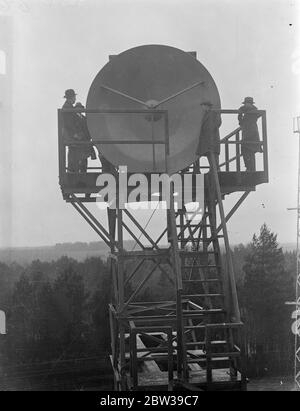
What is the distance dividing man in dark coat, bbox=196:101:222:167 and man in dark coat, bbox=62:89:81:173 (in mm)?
2452

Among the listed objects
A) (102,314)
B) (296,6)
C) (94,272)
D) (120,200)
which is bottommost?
(102,314)

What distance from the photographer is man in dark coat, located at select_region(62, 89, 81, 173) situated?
30.7 ft

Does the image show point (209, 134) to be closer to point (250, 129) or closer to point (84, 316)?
point (250, 129)

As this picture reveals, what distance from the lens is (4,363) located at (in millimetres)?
44219

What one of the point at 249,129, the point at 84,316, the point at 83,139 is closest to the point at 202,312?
the point at 249,129

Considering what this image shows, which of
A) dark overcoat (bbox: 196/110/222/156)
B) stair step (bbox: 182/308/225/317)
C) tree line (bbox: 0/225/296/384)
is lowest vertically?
tree line (bbox: 0/225/296/384)

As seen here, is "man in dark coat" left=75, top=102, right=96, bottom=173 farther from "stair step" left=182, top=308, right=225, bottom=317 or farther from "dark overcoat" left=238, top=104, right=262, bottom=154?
"stair step" left=182, top=308, right=225, bottom=317

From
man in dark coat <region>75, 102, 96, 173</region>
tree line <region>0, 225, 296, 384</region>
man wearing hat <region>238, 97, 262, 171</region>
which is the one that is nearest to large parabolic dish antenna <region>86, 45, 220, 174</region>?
man in dark coat <region>75, 102, 96, 173</region>

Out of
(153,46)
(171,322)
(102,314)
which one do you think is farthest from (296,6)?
(102,314)

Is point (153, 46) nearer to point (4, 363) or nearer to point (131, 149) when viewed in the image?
point (131, 149)

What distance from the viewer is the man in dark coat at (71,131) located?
368 inches

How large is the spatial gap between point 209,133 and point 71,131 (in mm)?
2725

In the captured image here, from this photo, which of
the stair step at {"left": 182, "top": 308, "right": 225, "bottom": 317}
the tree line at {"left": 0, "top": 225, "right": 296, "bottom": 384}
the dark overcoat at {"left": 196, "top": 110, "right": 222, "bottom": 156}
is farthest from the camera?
the tree line at {"left": 0, "top": 225, "right": 296, "bottom": 384}
